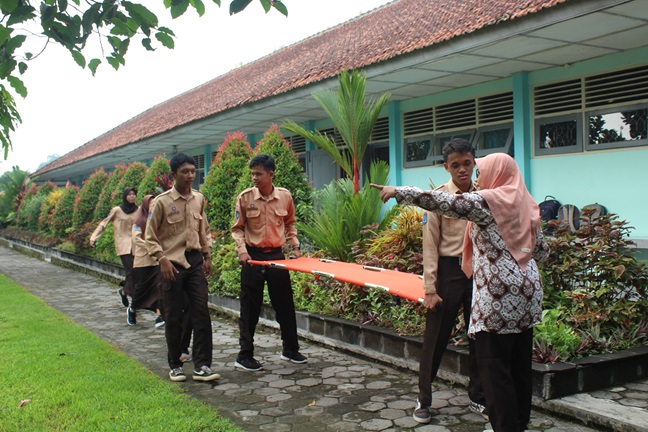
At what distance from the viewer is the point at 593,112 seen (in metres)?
10.0

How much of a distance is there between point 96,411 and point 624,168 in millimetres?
8056

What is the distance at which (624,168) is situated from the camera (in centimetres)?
956

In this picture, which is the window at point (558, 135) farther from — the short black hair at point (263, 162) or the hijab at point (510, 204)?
the hijab at point (510, 204)

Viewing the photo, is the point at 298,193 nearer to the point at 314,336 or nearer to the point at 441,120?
the point at 314,336

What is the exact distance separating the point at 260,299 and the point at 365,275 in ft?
4.34

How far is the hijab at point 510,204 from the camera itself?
3406 millimetres

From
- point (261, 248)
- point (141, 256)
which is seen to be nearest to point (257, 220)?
point (261, 248)

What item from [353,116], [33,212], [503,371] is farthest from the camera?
[33,212]

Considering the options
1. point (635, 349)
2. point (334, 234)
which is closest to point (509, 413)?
point (635, 349)

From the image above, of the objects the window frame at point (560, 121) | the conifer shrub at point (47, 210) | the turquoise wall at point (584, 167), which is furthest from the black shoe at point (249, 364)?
the conifer shrub at point (47, 210)

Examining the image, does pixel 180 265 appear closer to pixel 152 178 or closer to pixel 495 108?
pixel 495 108

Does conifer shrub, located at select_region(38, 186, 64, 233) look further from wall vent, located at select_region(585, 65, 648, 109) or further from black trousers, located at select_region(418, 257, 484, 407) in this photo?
black trousers, located at select_region(418, 257, 484, 407)

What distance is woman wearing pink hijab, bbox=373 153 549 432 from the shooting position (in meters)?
3.40

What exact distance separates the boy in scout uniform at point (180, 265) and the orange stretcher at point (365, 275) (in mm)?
580
